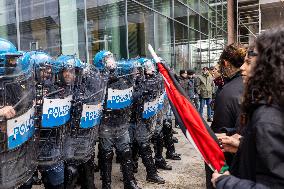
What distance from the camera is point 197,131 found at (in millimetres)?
2277

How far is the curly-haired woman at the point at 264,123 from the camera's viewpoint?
1.35 m

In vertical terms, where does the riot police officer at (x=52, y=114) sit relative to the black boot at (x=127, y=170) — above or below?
above

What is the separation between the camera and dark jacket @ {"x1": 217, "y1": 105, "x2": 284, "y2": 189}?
1350mm

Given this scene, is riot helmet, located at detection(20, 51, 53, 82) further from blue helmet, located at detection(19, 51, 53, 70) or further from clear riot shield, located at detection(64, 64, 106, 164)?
clear riot shield, located at detection(64, 64, 106, 164)

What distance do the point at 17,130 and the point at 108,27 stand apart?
7330mm

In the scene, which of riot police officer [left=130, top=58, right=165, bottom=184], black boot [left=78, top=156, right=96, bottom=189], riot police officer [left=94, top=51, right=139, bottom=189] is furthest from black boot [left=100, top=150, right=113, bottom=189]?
riot police officer [left=130, top=58, right=165, bottom=184]

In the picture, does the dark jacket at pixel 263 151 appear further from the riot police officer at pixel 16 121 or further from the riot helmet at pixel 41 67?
the riot helmet at pixel 41 67

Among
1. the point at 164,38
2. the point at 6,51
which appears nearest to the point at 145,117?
the point at 6,51

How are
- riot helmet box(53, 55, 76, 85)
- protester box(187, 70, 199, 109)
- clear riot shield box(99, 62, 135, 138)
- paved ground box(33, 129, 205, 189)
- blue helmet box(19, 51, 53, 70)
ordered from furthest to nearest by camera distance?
protester box(187, 70, 199, 109) → paved ground box(33, 129, 205, 189) → clear riot shield box(99, 62, 135, 138) → riot helmet box(53, 55, 76, 85) → blue helmet box(19, 51, 53, 70)

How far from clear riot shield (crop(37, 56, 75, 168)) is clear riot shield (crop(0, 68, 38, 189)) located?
252mm

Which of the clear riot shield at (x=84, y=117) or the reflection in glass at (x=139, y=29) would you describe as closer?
the clear riot shield at (x=84, y=117)

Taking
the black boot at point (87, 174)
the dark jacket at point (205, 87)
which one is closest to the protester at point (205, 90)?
the dark jacket at point (205, 87)

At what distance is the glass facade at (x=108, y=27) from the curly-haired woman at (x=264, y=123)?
5882 mm

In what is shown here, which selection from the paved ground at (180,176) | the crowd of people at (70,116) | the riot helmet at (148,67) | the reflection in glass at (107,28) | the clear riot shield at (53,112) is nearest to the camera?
the crowd of people at (70,116)
